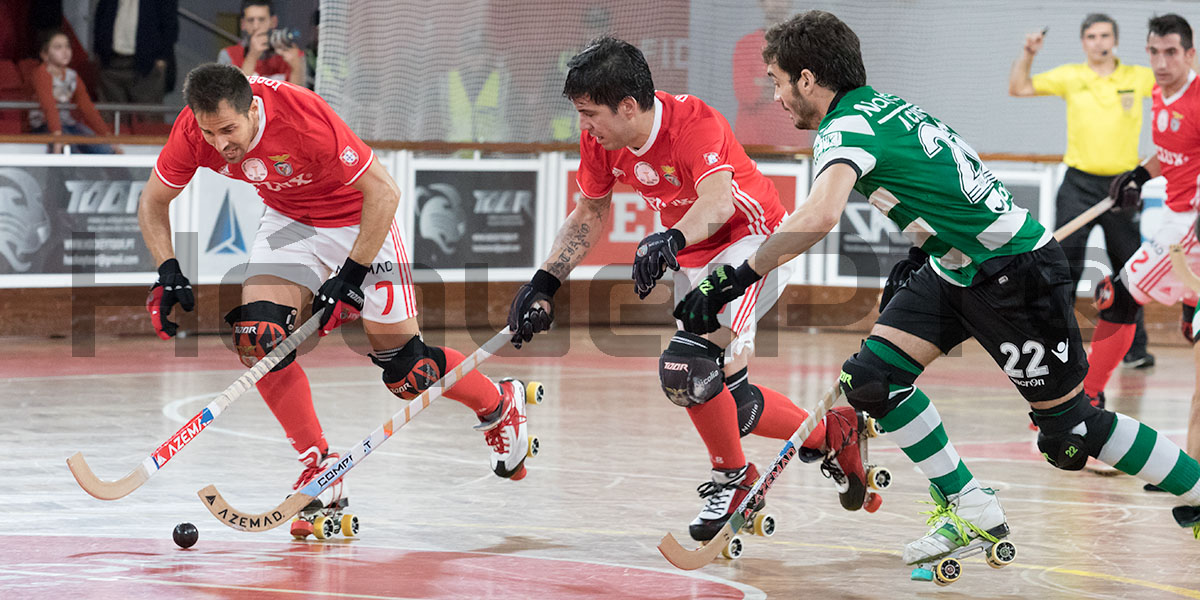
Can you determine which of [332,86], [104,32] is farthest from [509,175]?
[104,32]

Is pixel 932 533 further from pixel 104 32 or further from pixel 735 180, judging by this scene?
pixel 104 32

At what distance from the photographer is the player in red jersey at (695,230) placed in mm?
4215

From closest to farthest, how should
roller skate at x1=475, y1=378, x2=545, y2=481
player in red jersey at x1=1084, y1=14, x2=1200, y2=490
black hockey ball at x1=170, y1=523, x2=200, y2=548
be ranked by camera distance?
1. black hockey ball at x1=170, y1=523, x2=200, y2=548
2. roller skate at x1=475, y1=378, x2=545, y2=481
3. player in red jersey at x1=1084, y1=14, x2=1200, y2=490

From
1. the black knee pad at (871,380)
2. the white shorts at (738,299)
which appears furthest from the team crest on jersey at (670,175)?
the black knee pad at (871,380)

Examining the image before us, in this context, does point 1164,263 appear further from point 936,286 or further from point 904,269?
point 936,286

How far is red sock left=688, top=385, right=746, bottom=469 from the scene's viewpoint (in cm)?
439

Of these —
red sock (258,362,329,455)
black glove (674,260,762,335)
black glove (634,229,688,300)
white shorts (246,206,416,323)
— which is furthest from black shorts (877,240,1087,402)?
red sock (258,362,329,455)

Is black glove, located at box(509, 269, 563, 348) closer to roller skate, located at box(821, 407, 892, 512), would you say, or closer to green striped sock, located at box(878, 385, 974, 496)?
roller skate, located at box(821, 407, 892, 512)

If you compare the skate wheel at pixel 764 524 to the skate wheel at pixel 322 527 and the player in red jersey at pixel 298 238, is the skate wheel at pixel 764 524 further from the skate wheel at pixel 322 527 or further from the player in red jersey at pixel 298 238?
the skate wheel at pixel 322 527

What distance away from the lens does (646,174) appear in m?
4.46

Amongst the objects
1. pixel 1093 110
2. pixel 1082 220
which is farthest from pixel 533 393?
pixel 1093 110

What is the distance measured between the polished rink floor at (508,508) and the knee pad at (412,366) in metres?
0.41

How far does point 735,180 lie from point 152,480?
2255mm

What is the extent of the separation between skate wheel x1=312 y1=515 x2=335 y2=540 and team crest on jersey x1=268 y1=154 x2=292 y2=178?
1027 millimetres
